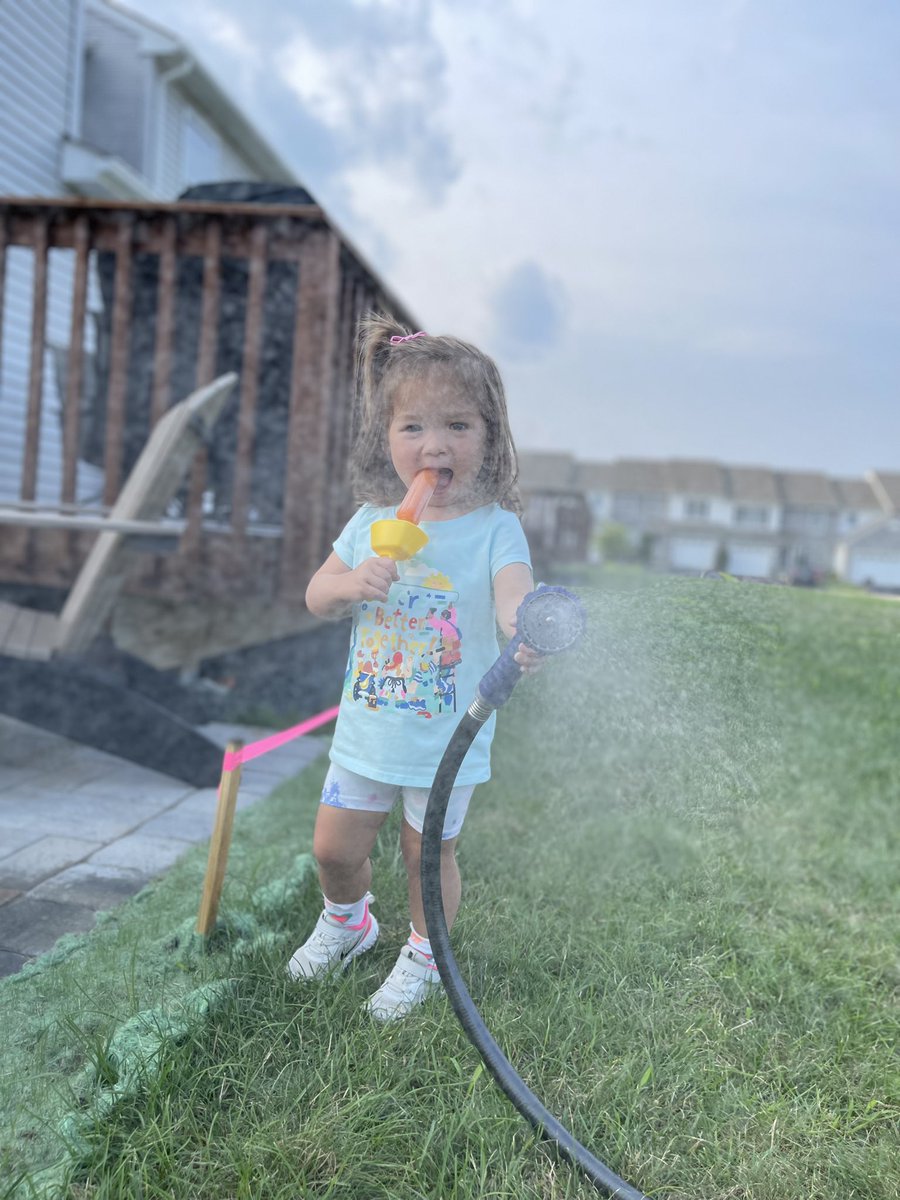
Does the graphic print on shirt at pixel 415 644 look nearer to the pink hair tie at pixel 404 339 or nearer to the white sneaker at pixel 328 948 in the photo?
the pink hair tie at pixel 404 339

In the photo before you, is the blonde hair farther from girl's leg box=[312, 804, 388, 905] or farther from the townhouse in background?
the townhouse in background

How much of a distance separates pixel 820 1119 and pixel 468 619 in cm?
75

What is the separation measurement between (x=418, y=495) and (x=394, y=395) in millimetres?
152

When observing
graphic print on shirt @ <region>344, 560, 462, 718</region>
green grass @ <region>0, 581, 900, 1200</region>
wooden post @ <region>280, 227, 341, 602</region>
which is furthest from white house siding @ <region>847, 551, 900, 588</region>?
graphic print on shirt @ <region>344, 560, 462, 718</region>

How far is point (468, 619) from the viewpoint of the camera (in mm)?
1100

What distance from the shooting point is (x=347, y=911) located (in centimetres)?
127

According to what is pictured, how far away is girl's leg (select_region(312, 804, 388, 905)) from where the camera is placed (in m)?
1.18

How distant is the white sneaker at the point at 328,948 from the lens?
4.12 ft

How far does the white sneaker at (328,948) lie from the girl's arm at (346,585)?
443mm

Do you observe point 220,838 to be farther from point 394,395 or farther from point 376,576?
point 394,395

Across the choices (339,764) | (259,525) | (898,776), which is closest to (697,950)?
(339,764)

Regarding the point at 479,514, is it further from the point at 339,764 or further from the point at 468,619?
the point at 339,764

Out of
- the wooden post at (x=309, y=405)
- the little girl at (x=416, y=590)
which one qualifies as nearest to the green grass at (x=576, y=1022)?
the little girl at (x=416, y=590)

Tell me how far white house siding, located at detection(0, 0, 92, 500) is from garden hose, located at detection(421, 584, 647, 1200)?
605 cm
